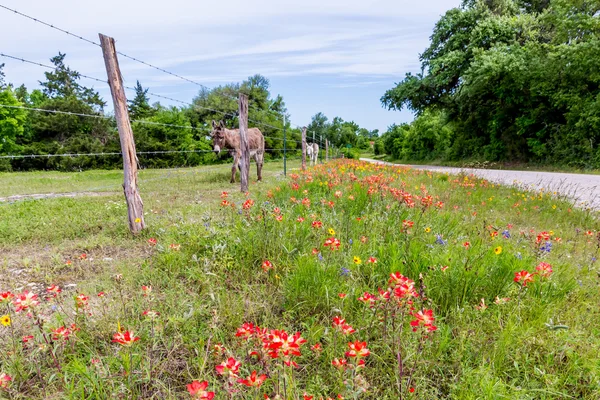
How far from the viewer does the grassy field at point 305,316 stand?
1.59 meters

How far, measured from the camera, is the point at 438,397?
5.54 feet

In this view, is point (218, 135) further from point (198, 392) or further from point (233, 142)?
point (198, 392)

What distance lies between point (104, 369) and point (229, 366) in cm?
98

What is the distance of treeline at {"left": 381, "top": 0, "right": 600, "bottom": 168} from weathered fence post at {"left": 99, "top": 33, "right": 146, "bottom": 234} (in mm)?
19132

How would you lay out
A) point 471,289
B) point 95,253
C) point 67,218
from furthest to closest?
point 67,218 < point 95,253 < point 471,289

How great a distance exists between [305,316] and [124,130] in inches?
149

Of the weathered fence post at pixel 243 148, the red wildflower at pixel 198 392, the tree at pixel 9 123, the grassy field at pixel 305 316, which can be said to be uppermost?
the tree at pixel 9 123

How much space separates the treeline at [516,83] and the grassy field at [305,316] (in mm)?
16935

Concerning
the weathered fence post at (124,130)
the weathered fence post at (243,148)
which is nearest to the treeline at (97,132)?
the weathered fence post at (243,148)

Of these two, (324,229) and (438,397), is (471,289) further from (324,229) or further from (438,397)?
(324,229)

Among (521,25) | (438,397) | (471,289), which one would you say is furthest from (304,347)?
(521,25)

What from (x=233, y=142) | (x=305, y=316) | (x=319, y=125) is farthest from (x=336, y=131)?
(x=305, y=316)

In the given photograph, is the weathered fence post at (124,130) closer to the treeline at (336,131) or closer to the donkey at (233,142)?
the donkey at (233,142)

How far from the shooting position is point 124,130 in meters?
4.53
